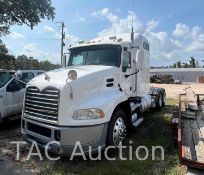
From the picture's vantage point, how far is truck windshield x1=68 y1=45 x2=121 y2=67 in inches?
301

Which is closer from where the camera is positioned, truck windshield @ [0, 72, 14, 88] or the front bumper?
the front bumper

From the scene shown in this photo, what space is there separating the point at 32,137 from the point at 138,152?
2.54 metres

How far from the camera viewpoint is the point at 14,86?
9648 millimetres

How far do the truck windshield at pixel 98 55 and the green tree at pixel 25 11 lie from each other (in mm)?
11508

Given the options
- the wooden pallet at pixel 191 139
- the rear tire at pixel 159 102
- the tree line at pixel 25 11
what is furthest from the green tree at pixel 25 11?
the wooden pallet at pixel 191 139

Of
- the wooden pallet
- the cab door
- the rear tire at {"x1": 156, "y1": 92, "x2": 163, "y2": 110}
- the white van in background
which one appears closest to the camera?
the wooden pallet

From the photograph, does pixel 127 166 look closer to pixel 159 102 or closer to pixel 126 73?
pixel 126 73

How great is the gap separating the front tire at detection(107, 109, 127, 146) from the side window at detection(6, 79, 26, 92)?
4220mm

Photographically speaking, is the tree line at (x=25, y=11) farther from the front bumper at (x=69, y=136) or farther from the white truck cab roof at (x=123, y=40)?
the front bumper at (x=69, y=136)

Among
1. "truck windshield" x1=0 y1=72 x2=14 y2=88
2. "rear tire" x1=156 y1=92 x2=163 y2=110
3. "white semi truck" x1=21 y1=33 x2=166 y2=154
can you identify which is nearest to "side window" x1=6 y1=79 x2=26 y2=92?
"truck windshield" x1=0 y1=72 x2=14 y2=88

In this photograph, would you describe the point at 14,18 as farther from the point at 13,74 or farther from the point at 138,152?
the point at 138,152

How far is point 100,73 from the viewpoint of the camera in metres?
6.78

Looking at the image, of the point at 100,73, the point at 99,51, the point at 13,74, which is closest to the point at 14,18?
the point at 13,74

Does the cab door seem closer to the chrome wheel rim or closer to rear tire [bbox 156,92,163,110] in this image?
the chrome wheel rim
